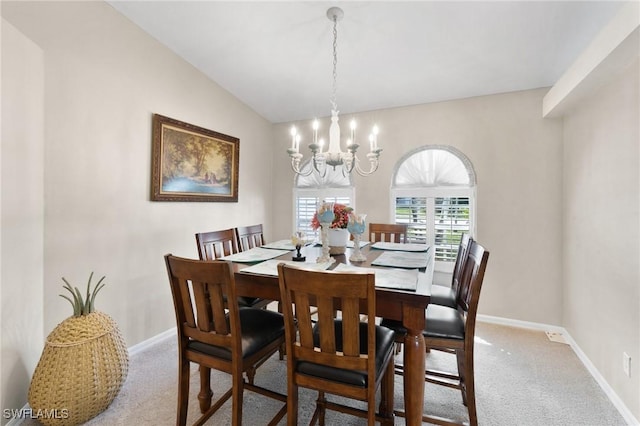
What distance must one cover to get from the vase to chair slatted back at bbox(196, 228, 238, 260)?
879 mm

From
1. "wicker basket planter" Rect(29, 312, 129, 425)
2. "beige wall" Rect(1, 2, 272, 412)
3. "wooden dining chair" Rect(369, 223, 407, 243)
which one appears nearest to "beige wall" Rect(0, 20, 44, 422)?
"beige wall" Rect(1, 2, 272, 412)

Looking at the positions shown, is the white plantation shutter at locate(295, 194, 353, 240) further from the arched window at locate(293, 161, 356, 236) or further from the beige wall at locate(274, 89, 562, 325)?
the beige wall at locate(274, 89, 562, 325)

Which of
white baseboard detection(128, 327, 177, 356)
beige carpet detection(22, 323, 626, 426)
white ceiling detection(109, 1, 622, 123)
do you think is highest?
white ceiling detection(109, 1, 622, 123)

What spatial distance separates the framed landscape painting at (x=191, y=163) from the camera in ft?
9.14

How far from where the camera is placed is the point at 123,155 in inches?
99.3

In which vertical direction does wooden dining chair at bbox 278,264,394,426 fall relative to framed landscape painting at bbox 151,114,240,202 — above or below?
below

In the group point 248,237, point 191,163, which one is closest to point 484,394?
point 248,237

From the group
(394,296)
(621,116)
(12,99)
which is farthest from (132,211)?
(621,116)

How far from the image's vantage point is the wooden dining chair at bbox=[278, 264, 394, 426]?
1205mm

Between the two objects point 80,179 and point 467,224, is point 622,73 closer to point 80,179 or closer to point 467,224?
point 467,224

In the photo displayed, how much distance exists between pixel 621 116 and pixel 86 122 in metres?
3.88

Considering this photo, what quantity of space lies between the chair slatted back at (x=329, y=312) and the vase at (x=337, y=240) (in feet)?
3.15

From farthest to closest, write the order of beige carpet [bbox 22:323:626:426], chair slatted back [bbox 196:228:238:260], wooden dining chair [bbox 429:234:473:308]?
chair slatted back [bbox 196:228:238:260]
wooden dining chair [bbox 429:234:473:308]
beige carpet [bbox 22:323:626:426]

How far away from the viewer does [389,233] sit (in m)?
3.18
